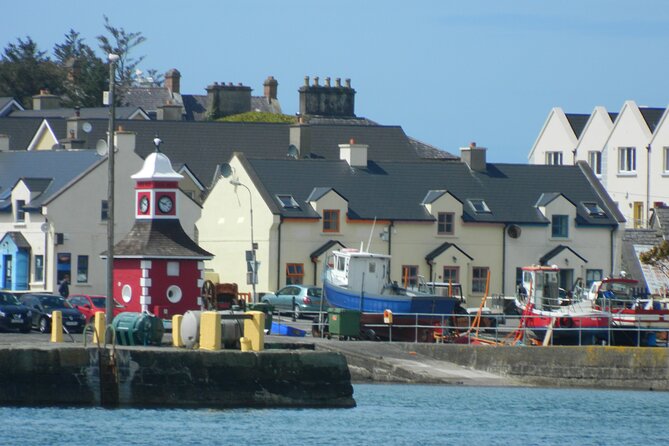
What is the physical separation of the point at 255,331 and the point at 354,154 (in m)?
32.6

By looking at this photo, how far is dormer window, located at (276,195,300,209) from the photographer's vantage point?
70938 millimetres

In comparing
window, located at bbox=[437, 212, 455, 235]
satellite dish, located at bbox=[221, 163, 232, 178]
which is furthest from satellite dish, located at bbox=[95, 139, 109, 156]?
window, located at bbox=[437, 212, 455, 235]

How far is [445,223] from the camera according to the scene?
73.2m

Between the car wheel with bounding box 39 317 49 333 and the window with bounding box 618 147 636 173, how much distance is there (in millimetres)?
41965

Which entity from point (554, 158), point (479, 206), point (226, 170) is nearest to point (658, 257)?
point (479, 206)

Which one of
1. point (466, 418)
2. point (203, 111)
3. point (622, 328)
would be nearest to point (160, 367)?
point (466, 418)

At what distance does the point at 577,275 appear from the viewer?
73938mm

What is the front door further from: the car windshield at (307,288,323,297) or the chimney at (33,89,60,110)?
the chimney at (33,89,60,110)

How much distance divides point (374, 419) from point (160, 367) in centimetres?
556

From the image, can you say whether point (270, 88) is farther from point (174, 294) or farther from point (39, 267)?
point (174, 294)

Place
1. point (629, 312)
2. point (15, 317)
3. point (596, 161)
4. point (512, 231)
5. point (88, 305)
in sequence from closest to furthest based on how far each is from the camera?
1. point (15, 317)
2. point (629, 312)
3. point (88, 305)
4. point (512, 231)
5. point (596, 161)

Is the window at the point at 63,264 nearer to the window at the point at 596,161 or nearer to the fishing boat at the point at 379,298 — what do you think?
the fishing boat at the point at 379,298

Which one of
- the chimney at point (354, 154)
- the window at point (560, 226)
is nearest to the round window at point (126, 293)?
the chimney at point (354, 154)

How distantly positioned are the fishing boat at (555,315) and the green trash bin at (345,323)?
17.1ft
